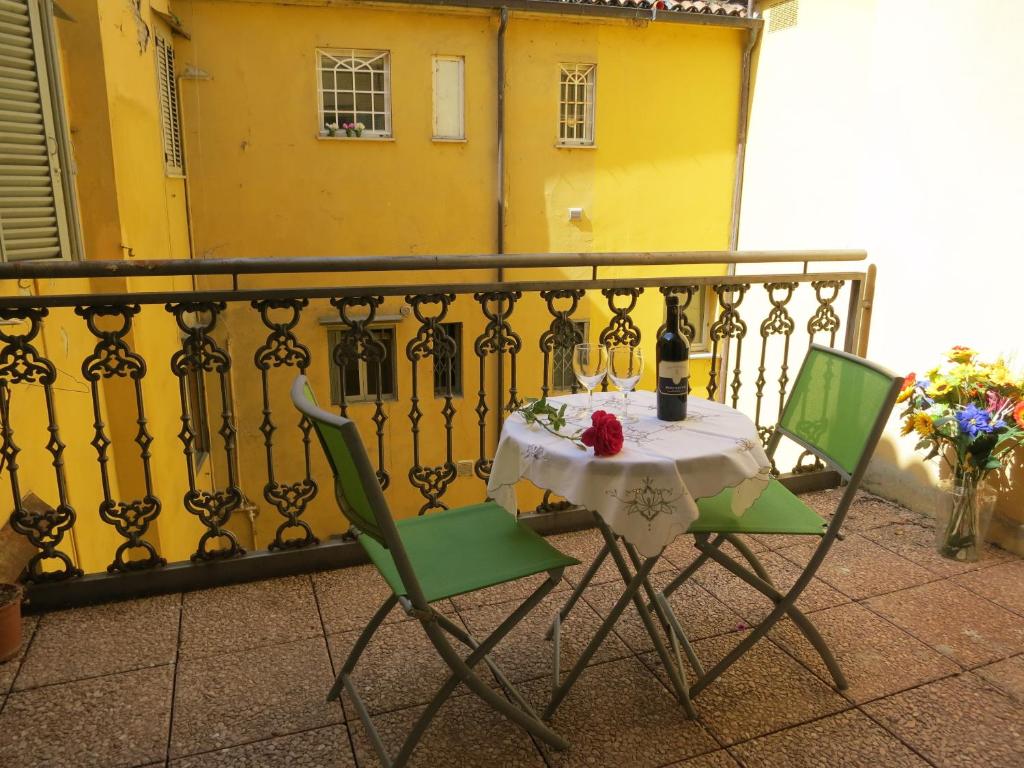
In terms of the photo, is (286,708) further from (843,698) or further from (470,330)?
(470,330)

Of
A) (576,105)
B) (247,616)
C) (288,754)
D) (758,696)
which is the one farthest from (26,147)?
(576,105)

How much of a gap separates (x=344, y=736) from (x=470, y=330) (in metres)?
8.28

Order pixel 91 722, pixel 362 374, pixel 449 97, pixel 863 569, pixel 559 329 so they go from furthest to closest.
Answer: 1. pixel 362 374
2. pixel 449 97
3. pixel 559 329
4. pixel 863 569
5. pixel 91 722

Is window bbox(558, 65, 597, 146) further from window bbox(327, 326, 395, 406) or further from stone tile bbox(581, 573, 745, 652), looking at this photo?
stone tile bbox(581, 573, 745, 652)

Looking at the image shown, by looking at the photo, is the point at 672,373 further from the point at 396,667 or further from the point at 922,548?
the point at 922,548

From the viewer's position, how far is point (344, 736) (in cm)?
201

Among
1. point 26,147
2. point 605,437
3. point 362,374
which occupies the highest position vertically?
point 26,147

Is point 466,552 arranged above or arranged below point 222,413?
below

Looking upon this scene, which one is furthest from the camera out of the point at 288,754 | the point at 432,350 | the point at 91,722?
the point at 432,350

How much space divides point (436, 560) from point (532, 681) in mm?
586

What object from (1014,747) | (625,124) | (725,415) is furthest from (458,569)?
(625,124)

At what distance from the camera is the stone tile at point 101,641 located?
229 centimetres

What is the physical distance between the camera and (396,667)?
231 cm

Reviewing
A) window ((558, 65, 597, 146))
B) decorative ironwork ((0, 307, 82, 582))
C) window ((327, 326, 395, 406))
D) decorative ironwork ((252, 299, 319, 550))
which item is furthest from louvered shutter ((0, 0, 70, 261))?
window ((558, 65, 597, 146))
